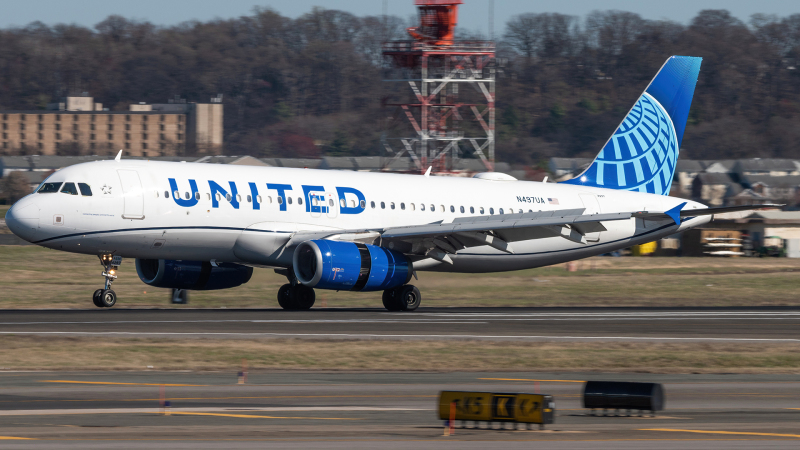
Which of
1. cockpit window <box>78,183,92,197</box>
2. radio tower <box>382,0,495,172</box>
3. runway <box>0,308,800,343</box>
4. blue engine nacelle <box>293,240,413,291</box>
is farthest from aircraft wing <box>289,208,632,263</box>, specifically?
radio tower <box>382,0,495,172</box>

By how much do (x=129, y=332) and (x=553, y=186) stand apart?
1947 centimetres

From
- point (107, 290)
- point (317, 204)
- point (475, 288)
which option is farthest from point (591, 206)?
point (107, 290)

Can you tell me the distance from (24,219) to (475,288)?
17.2 meters

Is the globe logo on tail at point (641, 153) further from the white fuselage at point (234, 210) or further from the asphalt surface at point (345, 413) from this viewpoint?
the asphalt surface at point (345, 413)

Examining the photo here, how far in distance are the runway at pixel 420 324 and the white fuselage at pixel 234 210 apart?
2020 mm

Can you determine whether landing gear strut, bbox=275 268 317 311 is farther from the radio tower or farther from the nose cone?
the radio tower

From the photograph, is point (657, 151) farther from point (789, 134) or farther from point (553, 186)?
point (789, 134)

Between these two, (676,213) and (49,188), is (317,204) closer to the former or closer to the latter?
(49,188)

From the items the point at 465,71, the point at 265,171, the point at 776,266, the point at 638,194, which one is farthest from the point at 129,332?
the point at 465,71

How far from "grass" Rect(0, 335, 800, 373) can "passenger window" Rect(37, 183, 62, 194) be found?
8019 millimetres

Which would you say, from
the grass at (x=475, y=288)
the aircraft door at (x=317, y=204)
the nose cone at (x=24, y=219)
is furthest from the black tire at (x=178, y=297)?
the nose cone at (x=24, y=219)

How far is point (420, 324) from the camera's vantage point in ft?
97.6

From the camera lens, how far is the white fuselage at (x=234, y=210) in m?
31.4

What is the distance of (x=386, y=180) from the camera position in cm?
3719
